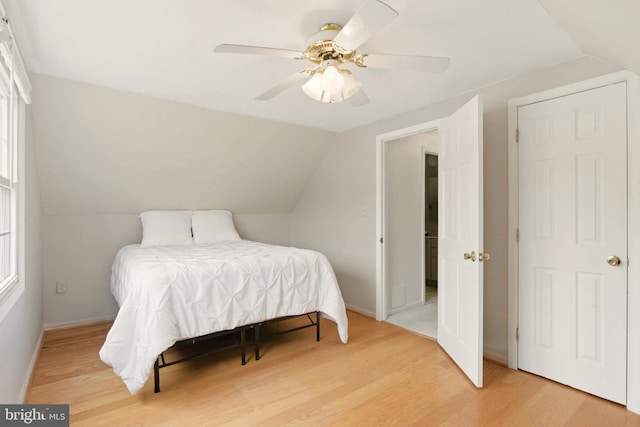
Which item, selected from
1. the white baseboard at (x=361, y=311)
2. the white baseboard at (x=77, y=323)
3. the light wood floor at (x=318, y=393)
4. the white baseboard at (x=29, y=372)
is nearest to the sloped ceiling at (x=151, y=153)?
the white baseboard at (x=77, y=323)

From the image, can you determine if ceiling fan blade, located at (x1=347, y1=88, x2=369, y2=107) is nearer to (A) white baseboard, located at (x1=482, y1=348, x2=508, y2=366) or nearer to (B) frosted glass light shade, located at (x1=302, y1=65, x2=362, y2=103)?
(B) frosted glass light shade, located at (x1=302, y1=65, x2=362, y2=103)

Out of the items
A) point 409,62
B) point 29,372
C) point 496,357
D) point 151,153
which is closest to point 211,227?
point 151,153

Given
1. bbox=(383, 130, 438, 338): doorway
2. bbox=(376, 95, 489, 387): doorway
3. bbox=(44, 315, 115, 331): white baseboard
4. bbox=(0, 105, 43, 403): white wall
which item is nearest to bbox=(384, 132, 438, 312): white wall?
bbox=(383, 130, 438, 338): doorway

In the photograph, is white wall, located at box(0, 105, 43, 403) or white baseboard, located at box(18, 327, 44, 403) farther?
white baseboard, located at box(18, 327, 44, 403)

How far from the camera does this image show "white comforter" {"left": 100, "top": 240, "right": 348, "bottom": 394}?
203 cm

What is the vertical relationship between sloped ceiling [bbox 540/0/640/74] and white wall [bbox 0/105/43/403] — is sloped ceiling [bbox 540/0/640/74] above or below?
above

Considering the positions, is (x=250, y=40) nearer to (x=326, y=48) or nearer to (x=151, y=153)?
(x=326, y=48)

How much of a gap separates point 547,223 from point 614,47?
1106mm

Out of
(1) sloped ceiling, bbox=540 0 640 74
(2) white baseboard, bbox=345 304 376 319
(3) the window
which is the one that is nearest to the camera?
(1) sloped ceiling, bbox=540 0 640 74

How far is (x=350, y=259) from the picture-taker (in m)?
3.83

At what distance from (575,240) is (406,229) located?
185 centimetres

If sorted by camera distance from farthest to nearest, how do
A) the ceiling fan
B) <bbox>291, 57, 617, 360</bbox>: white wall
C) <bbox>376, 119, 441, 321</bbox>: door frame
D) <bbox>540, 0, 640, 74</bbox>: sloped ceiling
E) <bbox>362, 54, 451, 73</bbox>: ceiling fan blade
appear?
1. <bbox>376, 119, 441, 321</bbox>: door frame
2. <bbox>291, 57, 617, 360</bbox>: white wall
3. <bbox>362, 54, 451, 73</bbox>: ceiling fan blade
4. the ceiling fan
5. <bbox>540, 0, 640, 74</bbox>: sloped ceiling

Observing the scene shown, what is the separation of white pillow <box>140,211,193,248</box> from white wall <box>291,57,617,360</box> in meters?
1.60

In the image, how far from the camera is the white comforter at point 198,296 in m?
2.03
